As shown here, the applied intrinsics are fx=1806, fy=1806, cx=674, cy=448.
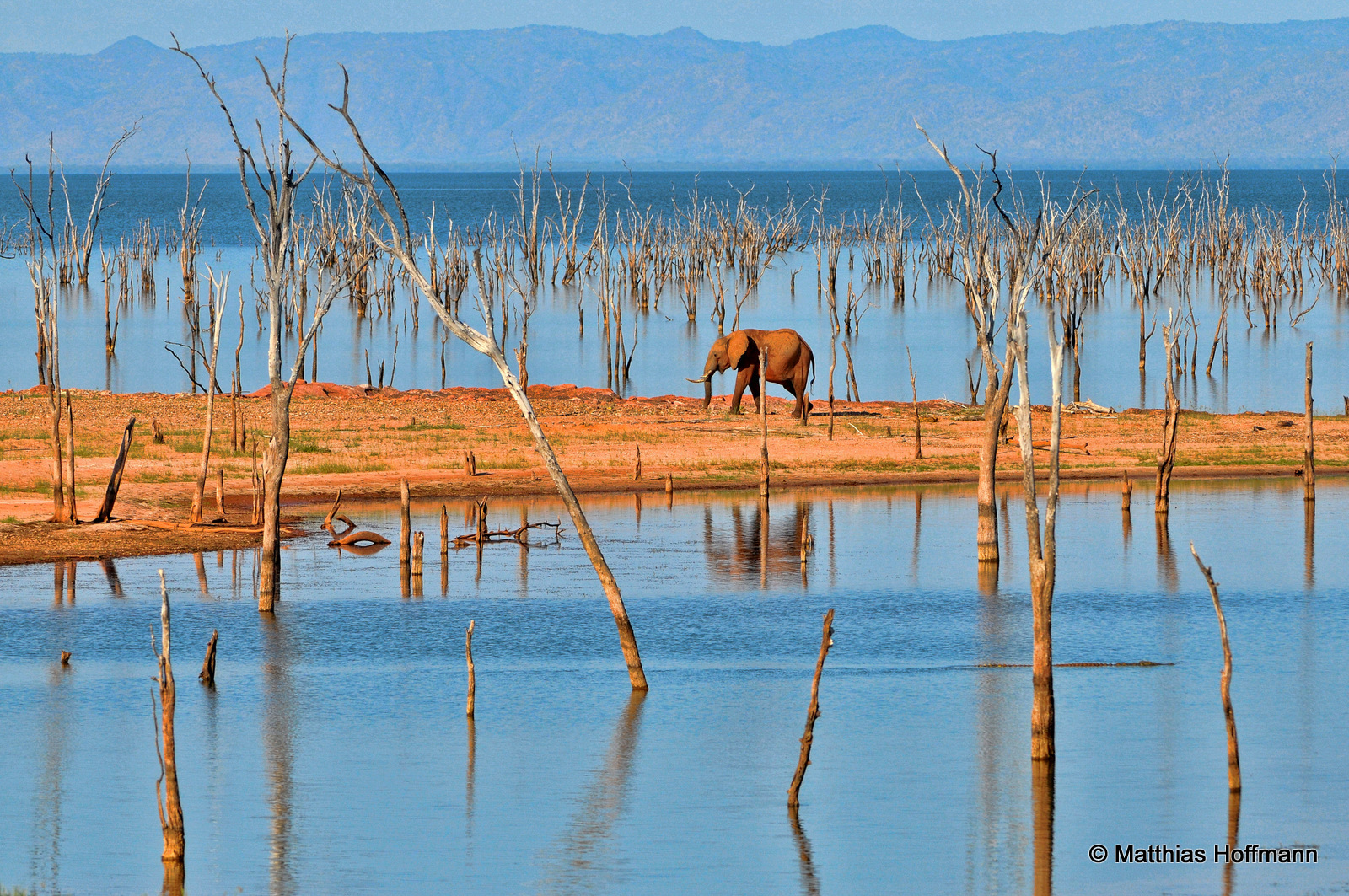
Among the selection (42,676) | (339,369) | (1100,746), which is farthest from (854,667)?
(339,369)

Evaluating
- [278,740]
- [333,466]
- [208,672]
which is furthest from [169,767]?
[333,466]

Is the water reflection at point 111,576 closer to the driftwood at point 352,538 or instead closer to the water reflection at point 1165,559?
the driftwood at point 352,538

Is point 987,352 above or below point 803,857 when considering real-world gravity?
above

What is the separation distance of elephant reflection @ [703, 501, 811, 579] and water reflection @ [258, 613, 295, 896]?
21.5 feet

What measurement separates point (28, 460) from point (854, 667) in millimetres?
18597

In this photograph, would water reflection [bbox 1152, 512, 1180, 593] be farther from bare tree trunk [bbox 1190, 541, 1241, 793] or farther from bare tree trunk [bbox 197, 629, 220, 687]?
bare tree trunk [bbox 197, 629, 220, 687]

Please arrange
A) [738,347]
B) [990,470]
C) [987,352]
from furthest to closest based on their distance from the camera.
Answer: [738,347] < [990,470] < [987,352]

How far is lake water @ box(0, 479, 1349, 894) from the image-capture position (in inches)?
511

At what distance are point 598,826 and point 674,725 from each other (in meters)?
2.76

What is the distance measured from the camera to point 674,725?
54.1 feet

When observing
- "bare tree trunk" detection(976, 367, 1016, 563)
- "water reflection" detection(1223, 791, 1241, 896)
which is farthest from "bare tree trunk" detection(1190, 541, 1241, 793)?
"bare tree trunk" detection(976, 367, 1016, 563)

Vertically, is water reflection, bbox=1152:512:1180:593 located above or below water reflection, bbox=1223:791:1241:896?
above

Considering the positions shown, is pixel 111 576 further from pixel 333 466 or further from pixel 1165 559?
pixel 1165 559

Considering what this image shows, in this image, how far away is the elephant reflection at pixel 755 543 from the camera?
2484 centimetres
